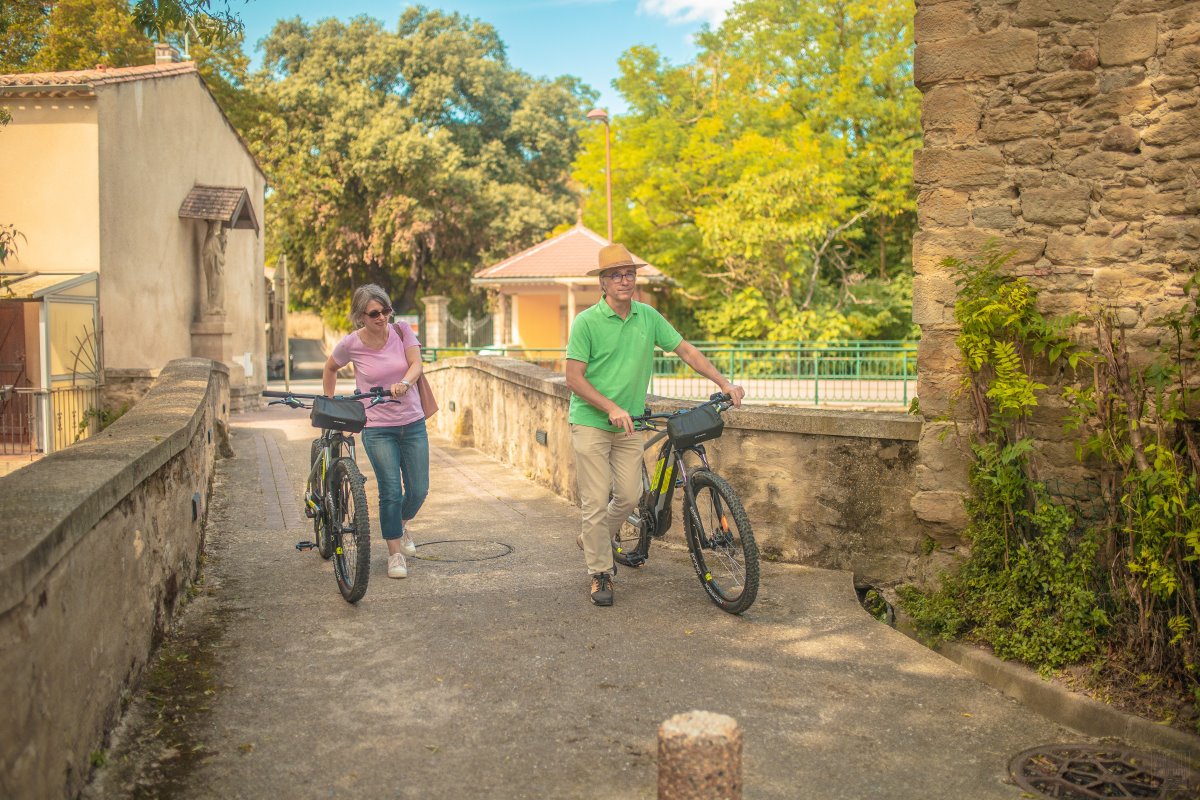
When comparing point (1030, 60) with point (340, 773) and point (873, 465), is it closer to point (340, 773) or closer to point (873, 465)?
point (873, 465)

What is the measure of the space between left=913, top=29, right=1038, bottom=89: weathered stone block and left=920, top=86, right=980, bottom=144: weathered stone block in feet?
0.23

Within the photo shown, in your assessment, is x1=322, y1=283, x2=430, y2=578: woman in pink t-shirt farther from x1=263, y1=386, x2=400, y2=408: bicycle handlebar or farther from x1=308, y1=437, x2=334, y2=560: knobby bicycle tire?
x1=308, y1=437, x2=334, y2=560: knobby bicycle tire

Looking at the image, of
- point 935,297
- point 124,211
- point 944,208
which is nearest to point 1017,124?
point 944,208

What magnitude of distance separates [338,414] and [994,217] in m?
Result: 3.55

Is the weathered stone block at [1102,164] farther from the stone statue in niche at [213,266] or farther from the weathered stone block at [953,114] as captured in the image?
the stone statue in niche at [213,266]

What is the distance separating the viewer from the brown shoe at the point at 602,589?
5.92m

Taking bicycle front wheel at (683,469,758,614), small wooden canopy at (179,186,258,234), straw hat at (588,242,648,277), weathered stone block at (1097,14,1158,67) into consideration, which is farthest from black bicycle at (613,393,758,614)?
small wooden canopy at (179,186,258,234)

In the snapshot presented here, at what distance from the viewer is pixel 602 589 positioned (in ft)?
19.6

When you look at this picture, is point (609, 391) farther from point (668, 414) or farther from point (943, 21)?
point (943, 21)

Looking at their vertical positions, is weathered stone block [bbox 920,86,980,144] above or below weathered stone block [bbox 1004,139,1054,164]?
above

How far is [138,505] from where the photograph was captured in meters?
4.72

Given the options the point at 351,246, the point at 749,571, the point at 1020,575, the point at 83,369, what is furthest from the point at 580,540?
the point at 351,246

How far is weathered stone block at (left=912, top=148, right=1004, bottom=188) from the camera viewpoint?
5.64 m

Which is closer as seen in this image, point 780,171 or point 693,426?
point 693,426
